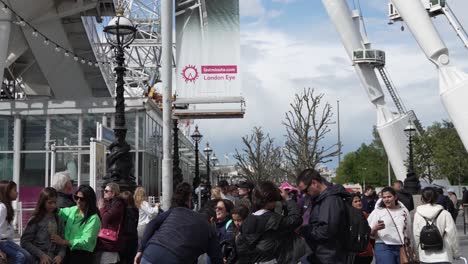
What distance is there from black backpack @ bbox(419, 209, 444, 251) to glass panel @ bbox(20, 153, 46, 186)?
79.3 ft

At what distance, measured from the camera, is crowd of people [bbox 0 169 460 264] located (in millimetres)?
6113

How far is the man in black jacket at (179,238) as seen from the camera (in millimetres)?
6035

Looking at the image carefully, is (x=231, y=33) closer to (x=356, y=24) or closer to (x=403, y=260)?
(x=403, y=260)

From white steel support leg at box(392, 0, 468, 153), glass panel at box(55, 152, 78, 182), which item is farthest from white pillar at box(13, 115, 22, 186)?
white steel support leg at box(392, 0, 468, 153)

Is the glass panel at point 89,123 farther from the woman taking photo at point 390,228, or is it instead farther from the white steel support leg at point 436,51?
the woman taking photo at point 390,228

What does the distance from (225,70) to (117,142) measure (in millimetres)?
6072

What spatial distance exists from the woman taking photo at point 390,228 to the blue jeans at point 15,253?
4.27 meters

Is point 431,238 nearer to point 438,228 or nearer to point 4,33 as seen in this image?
point 438,228

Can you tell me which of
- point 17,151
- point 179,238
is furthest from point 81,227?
point 17,151

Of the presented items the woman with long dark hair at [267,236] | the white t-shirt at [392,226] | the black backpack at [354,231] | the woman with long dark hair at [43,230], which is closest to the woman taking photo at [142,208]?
the woman with long dark hair at [43,230]

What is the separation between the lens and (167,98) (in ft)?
48.8

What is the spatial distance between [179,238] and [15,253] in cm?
216

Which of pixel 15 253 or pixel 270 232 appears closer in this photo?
pixel 270 232

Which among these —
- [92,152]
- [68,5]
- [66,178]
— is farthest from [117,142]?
[68,5]
